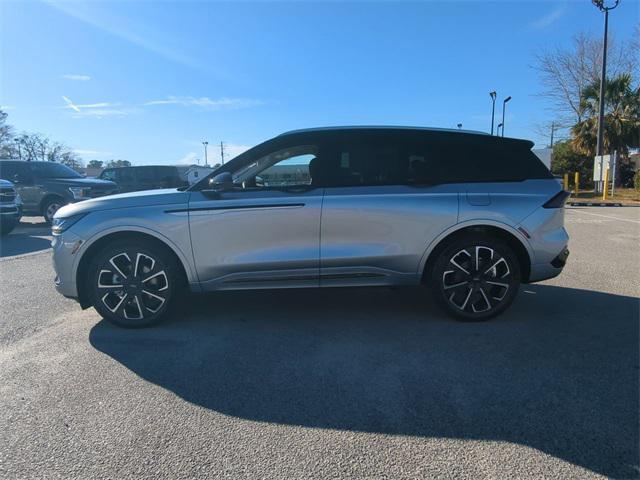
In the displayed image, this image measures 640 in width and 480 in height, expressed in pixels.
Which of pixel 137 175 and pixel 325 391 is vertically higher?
pixel 137 175

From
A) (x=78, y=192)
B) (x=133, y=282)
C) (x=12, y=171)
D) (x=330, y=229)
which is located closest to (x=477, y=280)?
(x=330, y=229)

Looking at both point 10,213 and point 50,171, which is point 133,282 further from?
point 50,171

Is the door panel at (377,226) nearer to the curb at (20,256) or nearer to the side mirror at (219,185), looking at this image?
the side mirror at (219,185)

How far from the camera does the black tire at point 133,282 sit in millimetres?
4164

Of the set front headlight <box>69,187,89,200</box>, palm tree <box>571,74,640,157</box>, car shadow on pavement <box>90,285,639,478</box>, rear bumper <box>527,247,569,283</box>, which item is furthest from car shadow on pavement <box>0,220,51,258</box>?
palm tree <box>571,74,640,157</box>

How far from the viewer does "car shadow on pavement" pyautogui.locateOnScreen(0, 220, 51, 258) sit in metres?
9.18

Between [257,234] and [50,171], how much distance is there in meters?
12.7

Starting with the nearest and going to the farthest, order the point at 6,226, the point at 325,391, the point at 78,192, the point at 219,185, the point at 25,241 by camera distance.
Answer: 1. the point at 325,391
2. the point at 219,185
3. the point at 25,241
4. the point at 6,226
5. the point at 78,192

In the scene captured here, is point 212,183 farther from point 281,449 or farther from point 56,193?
point 56,193

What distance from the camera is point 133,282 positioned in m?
4.19

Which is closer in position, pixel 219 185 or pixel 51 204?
pixel 219 185

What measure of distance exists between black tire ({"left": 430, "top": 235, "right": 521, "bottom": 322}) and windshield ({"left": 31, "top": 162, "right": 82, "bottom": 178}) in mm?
13634

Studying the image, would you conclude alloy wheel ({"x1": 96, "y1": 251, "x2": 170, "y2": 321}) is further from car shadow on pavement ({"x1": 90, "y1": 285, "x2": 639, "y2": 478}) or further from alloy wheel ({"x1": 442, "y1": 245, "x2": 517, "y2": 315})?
alloy wheel ({"x1": 442, "y1": 245, "x2": 517, "y2": 315})

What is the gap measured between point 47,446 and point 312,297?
3.13 m
